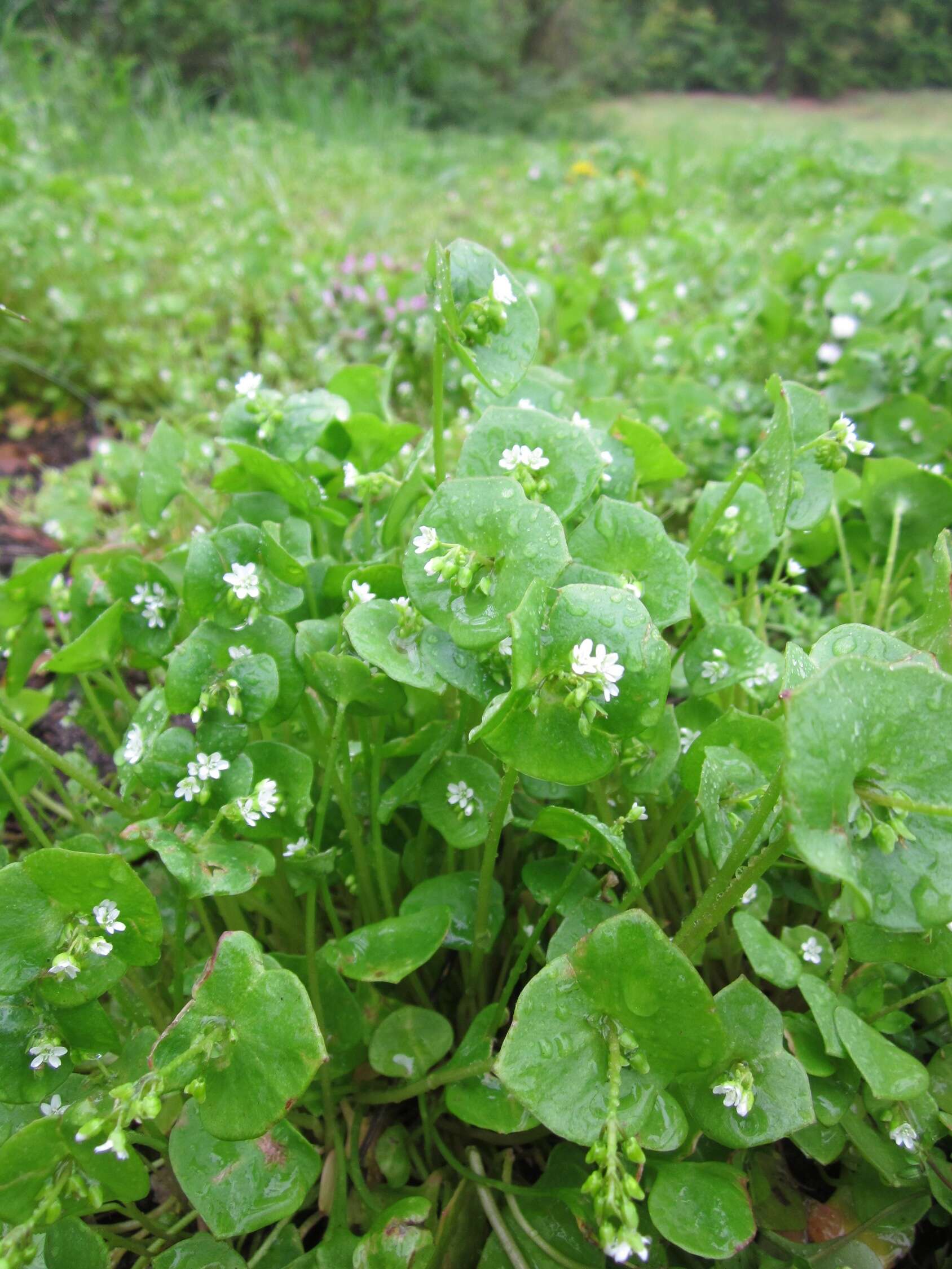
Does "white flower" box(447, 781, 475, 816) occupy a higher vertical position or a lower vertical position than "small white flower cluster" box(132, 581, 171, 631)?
lower

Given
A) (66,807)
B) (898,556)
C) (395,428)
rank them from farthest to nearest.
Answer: (898,556), (66,807), (395,428)

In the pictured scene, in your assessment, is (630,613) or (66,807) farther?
(66,807)

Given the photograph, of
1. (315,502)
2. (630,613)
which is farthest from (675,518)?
(630,613)

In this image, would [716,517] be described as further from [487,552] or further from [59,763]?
[59,763]

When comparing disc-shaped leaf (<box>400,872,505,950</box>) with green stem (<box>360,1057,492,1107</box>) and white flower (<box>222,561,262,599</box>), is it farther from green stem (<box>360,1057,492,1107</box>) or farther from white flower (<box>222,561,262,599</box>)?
white flower (<box>222,561,262,599</box>)

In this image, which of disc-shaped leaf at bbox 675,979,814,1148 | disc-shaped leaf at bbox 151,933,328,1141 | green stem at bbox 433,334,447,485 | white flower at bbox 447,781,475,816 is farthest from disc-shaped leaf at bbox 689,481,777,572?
disc-shaped leaf at bbox 151,933,328,1141

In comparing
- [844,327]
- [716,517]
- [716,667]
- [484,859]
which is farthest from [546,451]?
[844,327]

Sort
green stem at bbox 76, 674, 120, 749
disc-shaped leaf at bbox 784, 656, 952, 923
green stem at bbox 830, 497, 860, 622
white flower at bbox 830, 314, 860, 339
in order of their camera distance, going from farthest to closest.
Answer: white flower at bbox 830, 314, 860, 339 < green stem at bbox 830, 497, 860, 622 < green stem at bbox 76, 674, 120, 749 < disc-shaped leaf at bbox 784, 656, 952, 923

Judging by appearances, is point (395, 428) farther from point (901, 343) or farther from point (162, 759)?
point (901, 343)
